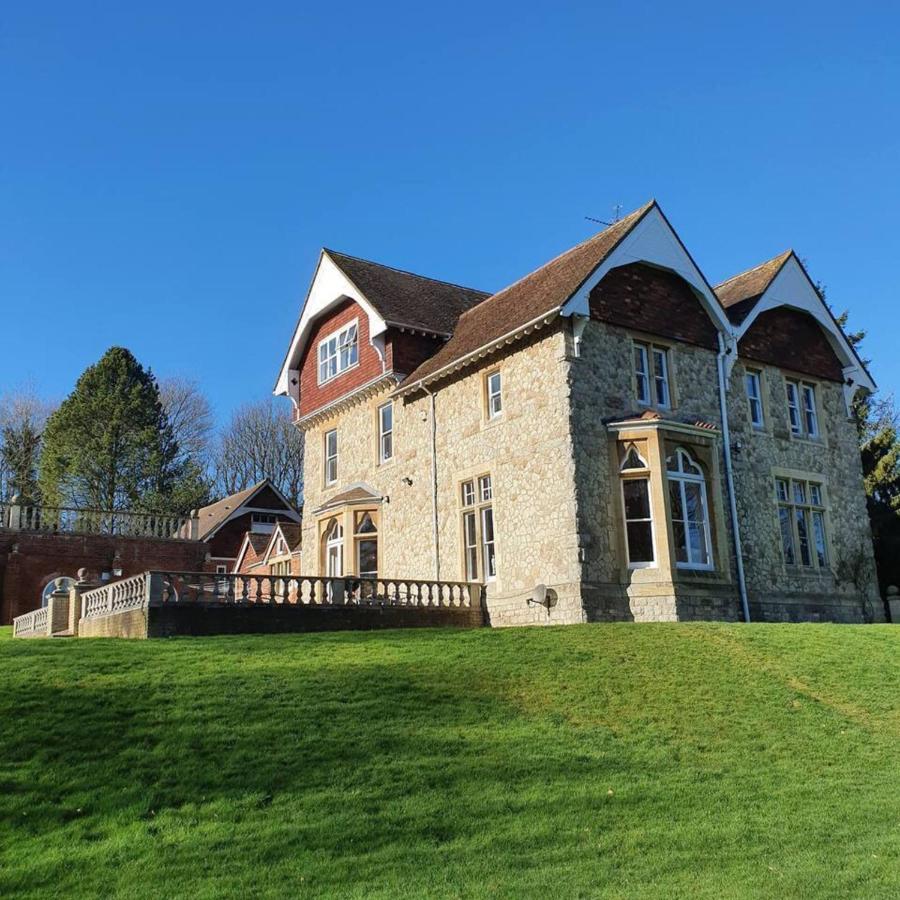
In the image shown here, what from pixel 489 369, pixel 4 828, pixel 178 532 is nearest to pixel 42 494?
pixel 178 532

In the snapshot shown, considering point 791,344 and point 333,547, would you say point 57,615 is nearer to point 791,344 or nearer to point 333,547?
point 333,547

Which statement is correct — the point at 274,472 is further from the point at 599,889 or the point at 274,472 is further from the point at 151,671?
the point at 599,889

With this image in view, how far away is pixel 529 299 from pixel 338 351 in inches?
302

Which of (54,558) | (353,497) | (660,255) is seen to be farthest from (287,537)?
(660,255)

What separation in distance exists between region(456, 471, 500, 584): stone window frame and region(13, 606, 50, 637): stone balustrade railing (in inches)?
420

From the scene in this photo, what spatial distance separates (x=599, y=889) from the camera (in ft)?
26.5

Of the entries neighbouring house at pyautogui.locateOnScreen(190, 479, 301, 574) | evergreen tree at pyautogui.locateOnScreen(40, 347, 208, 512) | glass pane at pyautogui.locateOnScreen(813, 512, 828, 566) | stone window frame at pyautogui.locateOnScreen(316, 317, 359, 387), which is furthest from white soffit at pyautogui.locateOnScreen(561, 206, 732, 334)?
evergreen tree at pyautogui.locateOnScreen(40, 347, 208, 512)

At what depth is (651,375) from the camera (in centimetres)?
2384

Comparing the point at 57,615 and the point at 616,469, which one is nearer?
the point at 616,469

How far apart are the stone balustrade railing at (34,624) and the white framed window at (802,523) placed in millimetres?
18926

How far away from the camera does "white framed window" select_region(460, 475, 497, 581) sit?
23.9 m

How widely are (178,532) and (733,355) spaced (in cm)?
2754

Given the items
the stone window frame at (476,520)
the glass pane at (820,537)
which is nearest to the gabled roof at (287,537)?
the stone window frame at (476,520)

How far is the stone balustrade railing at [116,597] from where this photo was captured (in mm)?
19328
